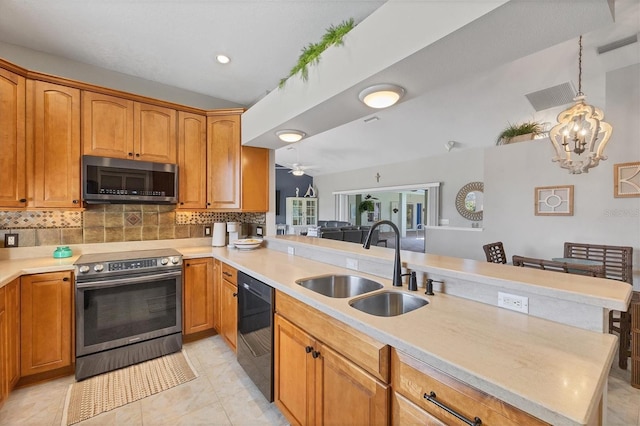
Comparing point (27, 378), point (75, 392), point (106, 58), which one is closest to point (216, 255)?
point (75, 392)

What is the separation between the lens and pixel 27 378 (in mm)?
2156

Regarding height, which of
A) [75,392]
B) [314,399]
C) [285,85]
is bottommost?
[75,392]

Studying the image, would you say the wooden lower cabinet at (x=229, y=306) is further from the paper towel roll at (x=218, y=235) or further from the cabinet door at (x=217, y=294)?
the paper towel roll at (x=218, y=235)

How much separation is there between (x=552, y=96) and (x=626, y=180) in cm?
142

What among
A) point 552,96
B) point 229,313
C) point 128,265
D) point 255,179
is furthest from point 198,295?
point 552,96

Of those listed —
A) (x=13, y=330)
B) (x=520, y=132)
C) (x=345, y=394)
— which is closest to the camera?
(x=345, y=394)

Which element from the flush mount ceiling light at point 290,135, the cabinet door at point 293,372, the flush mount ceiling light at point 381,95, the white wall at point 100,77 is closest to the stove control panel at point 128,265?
the cabinet door at point 293,372

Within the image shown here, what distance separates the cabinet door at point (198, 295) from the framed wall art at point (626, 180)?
16.4 ft

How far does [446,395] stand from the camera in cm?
90

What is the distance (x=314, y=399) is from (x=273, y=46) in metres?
2.66

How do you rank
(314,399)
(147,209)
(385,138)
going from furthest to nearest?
(385,138) → (147,209) → (314,399)

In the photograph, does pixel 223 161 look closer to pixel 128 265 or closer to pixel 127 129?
pixel 127 129

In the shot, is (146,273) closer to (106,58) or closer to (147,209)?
(147,209)

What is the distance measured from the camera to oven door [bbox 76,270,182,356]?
2238 millimetres
